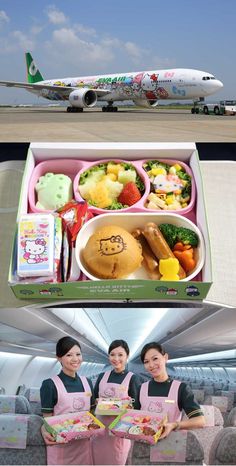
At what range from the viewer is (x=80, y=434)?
0.82 meters

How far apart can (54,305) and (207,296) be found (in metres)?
0.34

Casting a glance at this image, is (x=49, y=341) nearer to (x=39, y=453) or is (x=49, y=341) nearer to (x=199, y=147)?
(x=39, y=453)

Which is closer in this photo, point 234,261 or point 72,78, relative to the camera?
point 234,261

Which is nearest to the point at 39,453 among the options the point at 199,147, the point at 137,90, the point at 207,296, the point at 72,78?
the point at 207,296

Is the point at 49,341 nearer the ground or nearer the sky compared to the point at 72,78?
nearer the ground

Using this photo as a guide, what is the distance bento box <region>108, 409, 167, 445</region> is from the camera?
817 millimetres

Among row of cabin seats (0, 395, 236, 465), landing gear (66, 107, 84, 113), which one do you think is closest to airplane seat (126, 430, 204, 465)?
row of cabin seats (0, 395, 236, 465)

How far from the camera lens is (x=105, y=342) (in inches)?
35.6

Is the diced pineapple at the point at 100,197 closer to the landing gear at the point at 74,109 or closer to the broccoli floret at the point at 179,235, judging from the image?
the broccoli floret at the point at 179,235

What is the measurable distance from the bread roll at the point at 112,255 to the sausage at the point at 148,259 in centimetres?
2

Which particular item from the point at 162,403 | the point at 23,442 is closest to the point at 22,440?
the point at 23,442

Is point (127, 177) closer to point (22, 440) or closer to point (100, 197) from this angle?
point (100, 197)

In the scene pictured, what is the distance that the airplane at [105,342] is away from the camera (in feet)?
2.86

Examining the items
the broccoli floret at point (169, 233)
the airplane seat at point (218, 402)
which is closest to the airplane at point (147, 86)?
the broccoli floret at point (169, 233)
